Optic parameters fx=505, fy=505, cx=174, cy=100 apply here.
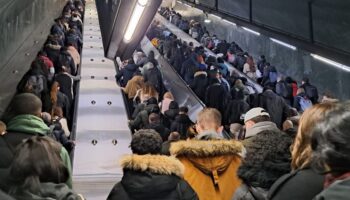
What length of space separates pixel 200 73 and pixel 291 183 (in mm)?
8386

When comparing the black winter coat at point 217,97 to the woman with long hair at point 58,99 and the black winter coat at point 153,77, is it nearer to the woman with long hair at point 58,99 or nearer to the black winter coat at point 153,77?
the black winter coat at point 153,77

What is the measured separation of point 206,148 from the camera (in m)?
3.23

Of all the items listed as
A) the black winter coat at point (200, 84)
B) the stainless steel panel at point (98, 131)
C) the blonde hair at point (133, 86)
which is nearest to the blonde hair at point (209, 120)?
the stainless steel panel at point (98, 131)

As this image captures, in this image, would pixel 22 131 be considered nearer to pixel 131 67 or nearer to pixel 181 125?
pixel 181 125

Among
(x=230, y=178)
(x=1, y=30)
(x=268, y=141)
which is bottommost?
(x=1, y=30)

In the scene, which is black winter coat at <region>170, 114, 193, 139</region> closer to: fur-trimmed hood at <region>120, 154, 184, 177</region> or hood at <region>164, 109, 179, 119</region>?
hood at <region>164, 109, 179, 119</region>

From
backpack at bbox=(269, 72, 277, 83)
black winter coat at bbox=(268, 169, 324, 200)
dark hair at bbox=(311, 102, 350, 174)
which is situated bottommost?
backpack at bbox=(269, 72, 277, 83)

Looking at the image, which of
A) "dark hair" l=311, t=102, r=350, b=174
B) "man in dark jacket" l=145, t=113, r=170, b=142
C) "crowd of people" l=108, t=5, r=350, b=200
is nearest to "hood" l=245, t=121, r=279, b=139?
"crowd of people" l=108, t=5, r=350, b=200

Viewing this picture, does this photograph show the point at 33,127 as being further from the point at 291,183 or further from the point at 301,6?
the point at 301,6

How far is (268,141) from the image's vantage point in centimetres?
276

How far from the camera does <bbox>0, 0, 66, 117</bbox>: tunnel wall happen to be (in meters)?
8.64

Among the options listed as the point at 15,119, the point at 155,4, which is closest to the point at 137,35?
the point at 155,4

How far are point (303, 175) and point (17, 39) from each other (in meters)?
9.32

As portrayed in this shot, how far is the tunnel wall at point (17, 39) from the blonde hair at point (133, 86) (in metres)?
2.08
